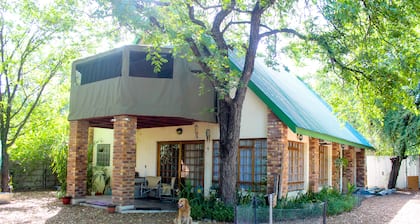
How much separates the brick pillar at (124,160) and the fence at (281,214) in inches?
159

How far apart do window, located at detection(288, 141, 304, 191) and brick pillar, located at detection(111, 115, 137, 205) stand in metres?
5.03

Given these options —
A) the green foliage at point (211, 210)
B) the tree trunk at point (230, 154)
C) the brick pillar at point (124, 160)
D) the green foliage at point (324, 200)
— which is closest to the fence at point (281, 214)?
the green foliage at point (324, 200)

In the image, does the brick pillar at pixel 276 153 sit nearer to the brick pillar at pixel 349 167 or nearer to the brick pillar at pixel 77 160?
the brick pillar at pixel 77 160

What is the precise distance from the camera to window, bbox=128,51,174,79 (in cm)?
1286

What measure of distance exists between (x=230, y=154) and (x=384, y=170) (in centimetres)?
1814

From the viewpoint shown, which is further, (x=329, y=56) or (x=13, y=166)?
(x=13, y=166)

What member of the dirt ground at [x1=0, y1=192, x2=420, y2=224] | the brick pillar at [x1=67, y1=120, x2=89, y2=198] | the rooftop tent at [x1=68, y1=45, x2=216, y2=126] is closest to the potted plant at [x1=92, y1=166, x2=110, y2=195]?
the dirt ground at [x1=0, y1=192, x2=420, y2=224]

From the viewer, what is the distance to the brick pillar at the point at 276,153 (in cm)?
1188

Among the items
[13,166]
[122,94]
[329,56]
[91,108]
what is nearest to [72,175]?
[91,108]

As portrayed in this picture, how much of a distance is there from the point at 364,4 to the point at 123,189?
7.98m

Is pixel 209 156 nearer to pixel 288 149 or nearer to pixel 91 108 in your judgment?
pixel 288 149

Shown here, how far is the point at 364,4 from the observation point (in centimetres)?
959

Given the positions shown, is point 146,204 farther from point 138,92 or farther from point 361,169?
point 361,169

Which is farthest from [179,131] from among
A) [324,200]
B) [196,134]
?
[324,200]
